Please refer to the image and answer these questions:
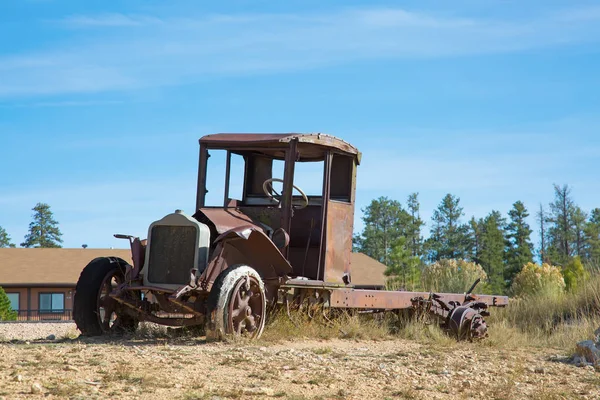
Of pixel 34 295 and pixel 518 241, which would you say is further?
pixel 518 241

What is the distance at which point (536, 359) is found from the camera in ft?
34.8

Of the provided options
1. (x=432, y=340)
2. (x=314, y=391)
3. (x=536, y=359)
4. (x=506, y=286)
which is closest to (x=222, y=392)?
(x=314, y=391)

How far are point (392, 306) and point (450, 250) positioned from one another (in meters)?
56.8

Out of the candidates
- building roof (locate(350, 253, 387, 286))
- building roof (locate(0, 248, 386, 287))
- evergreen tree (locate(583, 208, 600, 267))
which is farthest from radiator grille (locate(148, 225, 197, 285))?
evergreen tree (locate(583, 208, 600, 267))

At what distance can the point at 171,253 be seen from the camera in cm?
1039

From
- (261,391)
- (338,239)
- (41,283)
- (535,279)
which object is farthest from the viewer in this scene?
(41,283)

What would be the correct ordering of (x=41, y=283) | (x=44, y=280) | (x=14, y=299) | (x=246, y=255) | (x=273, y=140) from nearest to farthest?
1. (x=246, y=255)
2. (x=273, y=140)
3. (x=41, y=283)
4. (x=44, y=280)
5. (x=14, y=299)

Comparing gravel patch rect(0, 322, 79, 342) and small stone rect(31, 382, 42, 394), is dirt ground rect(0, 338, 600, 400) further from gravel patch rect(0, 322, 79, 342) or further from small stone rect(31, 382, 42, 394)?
gravel patch rect(0, 322, 79, 342)

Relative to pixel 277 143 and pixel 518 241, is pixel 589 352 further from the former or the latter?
pixel 518 241

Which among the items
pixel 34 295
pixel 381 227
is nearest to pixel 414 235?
pixel 381 227

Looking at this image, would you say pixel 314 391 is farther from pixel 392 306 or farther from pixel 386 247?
pixel 386 247

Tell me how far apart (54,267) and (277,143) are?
33704 mm

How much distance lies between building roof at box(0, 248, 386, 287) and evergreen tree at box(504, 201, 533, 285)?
14.9 m

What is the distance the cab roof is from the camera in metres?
11.5
